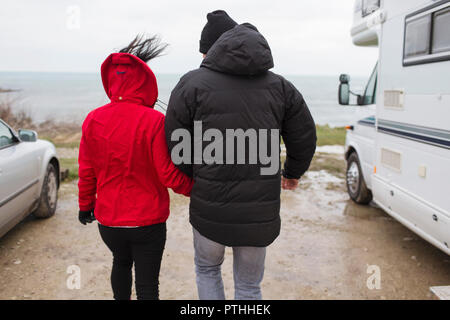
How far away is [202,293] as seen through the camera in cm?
245

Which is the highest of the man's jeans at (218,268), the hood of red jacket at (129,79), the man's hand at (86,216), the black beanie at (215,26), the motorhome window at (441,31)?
the motorhome window at (441,31)

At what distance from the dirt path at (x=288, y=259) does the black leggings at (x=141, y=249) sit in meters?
0.99

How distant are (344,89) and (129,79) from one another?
4.19 metres

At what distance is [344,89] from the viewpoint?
579cm

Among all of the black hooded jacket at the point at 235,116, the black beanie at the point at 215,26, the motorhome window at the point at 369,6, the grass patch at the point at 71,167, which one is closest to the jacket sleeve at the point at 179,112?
the black hooded jacket at the point at 235,116

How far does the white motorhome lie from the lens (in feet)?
11.3

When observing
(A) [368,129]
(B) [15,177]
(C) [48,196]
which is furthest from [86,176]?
(A) [368,129]

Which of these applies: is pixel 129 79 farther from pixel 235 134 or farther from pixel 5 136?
pixel 5 136

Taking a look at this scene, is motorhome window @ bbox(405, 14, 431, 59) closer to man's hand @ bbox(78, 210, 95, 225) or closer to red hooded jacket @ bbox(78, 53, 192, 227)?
red hooded jacket @ bbox(78, 53, 192, 227)

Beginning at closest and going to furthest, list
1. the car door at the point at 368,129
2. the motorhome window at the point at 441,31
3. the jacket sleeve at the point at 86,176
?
1. the jacket sleeve at the point at 86,176
2. the motorhome window at the point at 441,31
3. the car door at the point at 368,129

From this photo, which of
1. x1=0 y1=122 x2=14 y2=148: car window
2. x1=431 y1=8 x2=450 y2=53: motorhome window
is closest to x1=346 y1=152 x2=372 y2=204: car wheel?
x1=431 y1=8 x2=450 y2=53: motorhome window

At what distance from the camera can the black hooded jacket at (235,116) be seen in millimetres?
2055

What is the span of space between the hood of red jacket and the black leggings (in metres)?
0.78
